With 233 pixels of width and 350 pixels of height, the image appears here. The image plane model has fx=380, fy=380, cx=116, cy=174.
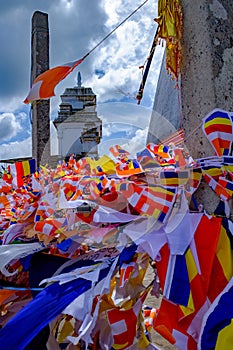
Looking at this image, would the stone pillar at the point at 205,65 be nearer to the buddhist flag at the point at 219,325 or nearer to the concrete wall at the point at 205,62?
the concrete wall at the point at 205,62

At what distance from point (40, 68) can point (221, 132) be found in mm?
4347

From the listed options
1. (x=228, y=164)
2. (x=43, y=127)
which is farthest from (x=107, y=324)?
(x=43, y=127)

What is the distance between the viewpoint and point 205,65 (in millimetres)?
1315

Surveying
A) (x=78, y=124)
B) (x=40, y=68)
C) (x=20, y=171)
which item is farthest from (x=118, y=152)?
(x=40, y=68)

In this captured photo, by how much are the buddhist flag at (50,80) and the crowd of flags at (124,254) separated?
0.49 meters

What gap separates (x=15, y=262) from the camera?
154 cm

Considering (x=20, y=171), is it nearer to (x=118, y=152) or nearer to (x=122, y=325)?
(x=118, y=152)

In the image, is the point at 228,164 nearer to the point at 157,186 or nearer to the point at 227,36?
the point at 157,186

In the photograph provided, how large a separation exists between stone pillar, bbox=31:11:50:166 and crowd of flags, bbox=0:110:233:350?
339 centimetres

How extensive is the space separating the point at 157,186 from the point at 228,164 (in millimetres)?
230

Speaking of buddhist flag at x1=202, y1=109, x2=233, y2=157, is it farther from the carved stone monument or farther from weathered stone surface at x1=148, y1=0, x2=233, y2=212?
the carved stone monument

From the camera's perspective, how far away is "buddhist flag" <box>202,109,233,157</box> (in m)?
1.19

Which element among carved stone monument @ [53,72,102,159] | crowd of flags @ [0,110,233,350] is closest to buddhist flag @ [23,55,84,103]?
carved stone monument @ [53,72,102,159]

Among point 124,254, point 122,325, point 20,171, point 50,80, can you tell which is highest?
point 50,80
